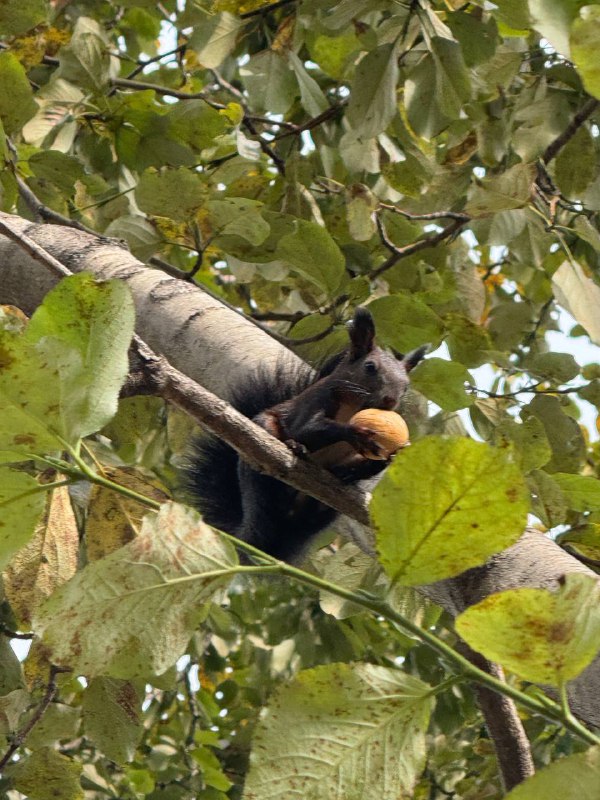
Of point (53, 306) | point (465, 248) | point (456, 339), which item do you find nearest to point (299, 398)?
point (456, 339)

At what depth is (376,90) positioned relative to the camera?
1.34m

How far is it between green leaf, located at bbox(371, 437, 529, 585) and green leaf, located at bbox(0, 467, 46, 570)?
215 mm

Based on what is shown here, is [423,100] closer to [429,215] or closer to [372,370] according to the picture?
[429,215]

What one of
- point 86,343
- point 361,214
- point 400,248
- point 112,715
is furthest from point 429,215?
point 86,343

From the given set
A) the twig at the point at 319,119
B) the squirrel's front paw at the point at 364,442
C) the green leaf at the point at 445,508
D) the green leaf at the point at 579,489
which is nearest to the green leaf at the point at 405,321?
the squirrel's front paw at the point at 364,442

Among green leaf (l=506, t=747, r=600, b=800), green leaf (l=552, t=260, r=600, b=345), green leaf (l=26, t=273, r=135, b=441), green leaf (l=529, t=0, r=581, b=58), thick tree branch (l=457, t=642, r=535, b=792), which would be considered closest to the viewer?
green leaf (l=506, t=747, r=600, b=800)

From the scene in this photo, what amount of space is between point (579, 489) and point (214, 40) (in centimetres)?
91

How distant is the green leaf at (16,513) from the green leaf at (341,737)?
0.19 m

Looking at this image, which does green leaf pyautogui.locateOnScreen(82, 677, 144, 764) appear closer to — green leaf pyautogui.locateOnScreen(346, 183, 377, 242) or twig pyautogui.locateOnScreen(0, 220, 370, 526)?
twig pyautogui.locateOnScreen(0, 220, 370, 526)

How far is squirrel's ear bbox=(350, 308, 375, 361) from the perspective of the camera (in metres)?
1.57

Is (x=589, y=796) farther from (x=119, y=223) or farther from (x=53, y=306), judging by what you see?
(x=119, y=223)

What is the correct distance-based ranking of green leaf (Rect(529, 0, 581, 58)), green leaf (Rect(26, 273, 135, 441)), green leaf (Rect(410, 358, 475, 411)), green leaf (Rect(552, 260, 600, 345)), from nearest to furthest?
green leaf (Rect(26, 273, 135, 441)), green leaf (Rect(529, 0, 581, 58)), green leaf (Rect(552, 260, 600, 345)), green leaf (Rect(410, 358, 475, 411))

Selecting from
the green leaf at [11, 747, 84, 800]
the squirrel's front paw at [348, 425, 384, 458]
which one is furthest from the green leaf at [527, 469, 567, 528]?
the green leaf at [11, 747, 84, 800]

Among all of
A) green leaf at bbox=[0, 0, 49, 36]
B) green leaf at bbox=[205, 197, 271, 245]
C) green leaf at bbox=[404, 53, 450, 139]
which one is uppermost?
green leaf at bbox=[0, 0, 49, 36]
